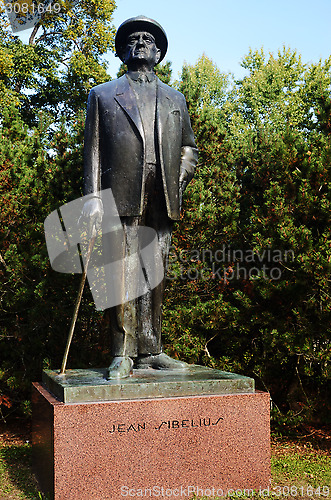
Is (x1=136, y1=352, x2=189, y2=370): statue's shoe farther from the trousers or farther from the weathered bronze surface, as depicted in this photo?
the weathered bronze surface

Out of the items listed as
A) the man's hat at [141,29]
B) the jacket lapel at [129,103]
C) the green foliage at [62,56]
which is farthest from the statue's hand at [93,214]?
the green foliage at [62,56]

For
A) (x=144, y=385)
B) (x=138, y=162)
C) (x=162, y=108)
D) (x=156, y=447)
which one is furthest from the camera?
(x=162, y=108)

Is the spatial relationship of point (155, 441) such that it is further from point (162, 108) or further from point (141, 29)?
point (141, 29)

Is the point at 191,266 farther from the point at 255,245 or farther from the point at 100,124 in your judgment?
the point at 100,124

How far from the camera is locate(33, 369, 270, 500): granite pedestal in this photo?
3.50 meters

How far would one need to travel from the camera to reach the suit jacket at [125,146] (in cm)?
426

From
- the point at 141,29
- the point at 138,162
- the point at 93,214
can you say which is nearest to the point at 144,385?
the point at 93,214

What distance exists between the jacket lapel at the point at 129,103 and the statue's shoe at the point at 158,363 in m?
1.73

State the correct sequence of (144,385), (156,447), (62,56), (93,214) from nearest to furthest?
(156,447) → (144,385) → (93,214) → (62,56)

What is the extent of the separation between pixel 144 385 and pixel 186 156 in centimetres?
190

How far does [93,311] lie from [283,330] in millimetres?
2073

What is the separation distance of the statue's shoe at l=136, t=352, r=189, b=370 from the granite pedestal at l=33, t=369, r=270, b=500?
0.48 m

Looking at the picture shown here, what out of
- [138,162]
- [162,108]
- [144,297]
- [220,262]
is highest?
[162,108]

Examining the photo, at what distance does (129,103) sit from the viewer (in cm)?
432
